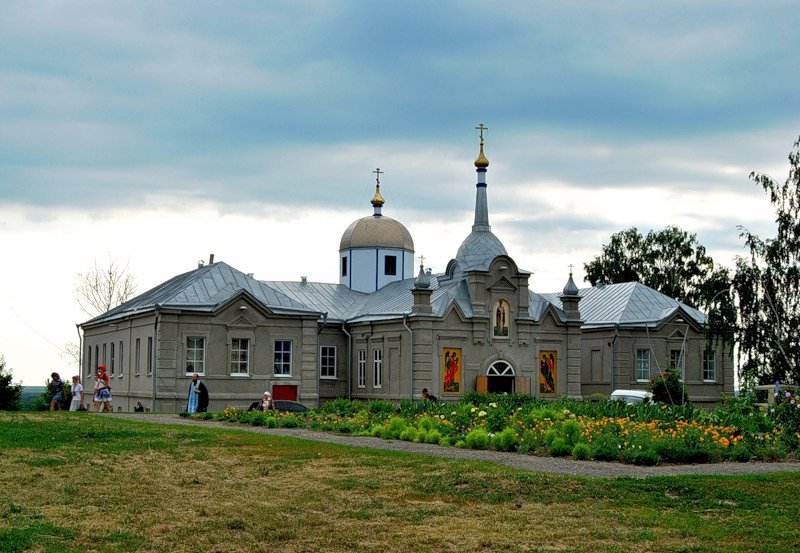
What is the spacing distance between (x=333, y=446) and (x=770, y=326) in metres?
16.1

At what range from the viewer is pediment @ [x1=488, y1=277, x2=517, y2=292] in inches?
1944

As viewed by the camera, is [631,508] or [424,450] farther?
[424,450]

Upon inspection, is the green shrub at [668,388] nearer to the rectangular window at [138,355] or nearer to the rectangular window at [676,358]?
the rectangular window at [676,358]

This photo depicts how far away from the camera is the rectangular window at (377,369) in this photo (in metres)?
50.7

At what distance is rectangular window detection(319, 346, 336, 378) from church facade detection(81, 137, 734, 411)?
7 centimetres

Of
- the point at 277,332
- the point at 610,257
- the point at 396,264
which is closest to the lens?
the point at 277,332

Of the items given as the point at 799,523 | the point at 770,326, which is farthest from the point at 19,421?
the point at 770,326

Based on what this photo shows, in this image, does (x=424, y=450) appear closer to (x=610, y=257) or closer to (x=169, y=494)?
(x=169, y=494)

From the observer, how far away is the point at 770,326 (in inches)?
1235

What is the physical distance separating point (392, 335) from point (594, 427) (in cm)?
2748

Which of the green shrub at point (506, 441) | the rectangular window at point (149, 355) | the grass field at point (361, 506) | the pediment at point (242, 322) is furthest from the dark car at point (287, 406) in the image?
the grass field at point (361, 506)

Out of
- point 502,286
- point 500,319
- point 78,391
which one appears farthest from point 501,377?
point 78,391

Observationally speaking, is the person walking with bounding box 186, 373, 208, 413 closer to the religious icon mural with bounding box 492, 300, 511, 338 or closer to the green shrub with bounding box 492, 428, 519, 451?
the green shrub with bounding box 492, 428, 519, 451

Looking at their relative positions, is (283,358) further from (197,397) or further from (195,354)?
(197,397)
